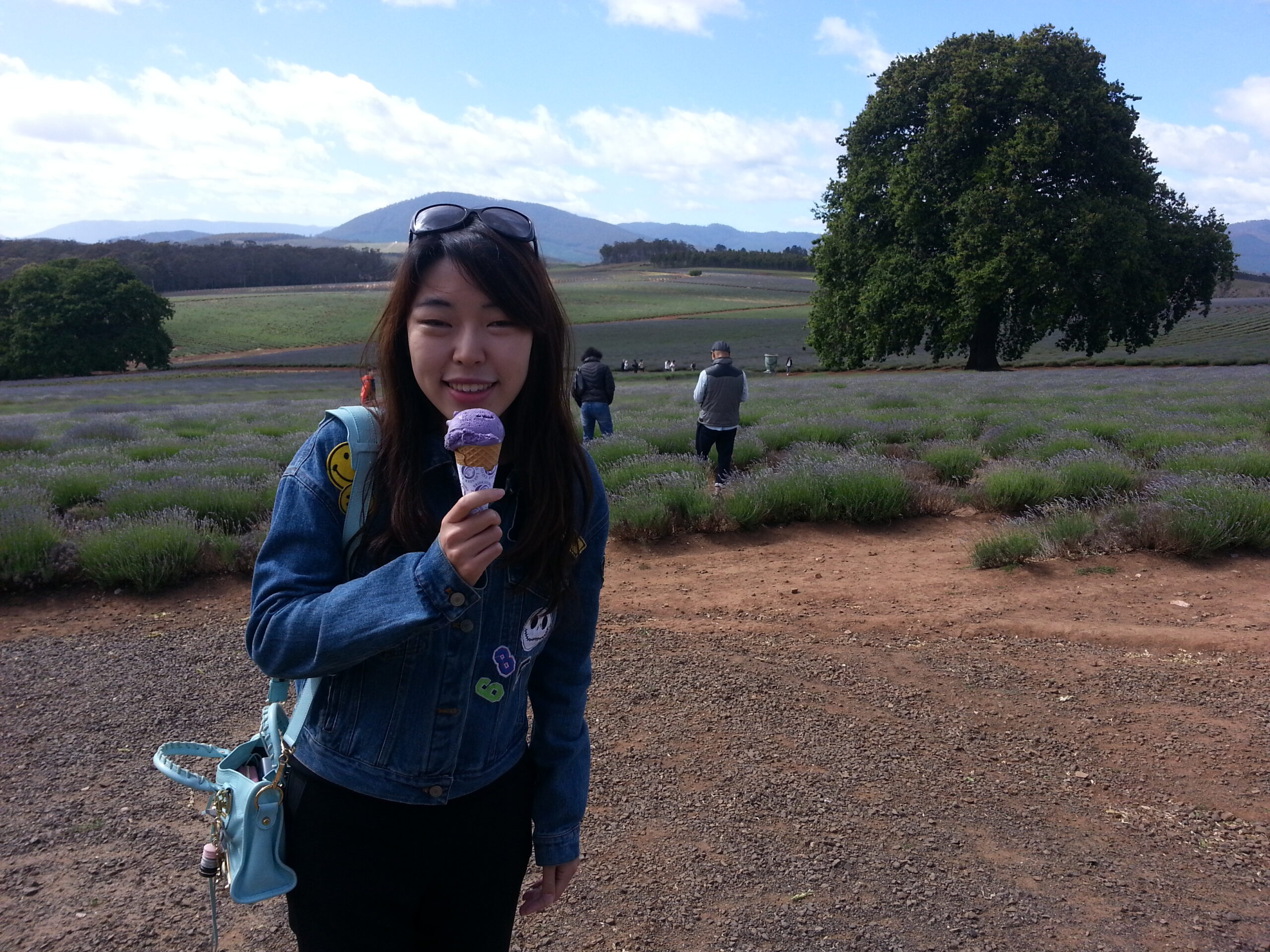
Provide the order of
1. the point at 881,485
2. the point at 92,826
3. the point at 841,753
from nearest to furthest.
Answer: the point at 92,826, the point at 841,753, the point at 881,485

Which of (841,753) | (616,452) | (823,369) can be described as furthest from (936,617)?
(823,369)

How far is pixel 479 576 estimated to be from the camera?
4.46 ft

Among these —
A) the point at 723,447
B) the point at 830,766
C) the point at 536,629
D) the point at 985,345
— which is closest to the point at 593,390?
the point at 723,447

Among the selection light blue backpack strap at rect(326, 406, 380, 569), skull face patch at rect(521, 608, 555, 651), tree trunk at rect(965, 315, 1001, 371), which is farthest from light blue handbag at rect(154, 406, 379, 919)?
tree trunk at rect(965, 315, 1001, 371)

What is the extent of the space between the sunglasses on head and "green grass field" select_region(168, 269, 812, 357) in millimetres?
61573

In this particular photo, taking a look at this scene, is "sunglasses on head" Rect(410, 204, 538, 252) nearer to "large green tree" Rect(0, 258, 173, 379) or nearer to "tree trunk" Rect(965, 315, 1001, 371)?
"tree trunk" Rect(965, 315, 1001, 371)

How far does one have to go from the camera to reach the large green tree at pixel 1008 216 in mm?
27234

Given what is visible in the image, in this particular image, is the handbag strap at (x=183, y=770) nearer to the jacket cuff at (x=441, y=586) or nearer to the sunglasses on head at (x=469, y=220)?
the jacket cuff at (x=441, y=586)

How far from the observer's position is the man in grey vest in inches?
396

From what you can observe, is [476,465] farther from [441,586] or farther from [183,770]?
[183,770]

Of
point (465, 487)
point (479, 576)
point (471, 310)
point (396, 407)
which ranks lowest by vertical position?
point (479, 576)

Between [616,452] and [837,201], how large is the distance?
2526 centimetres

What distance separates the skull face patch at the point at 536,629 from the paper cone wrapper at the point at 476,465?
0.39 meters

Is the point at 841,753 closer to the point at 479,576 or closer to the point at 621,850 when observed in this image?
the point at 621,850
